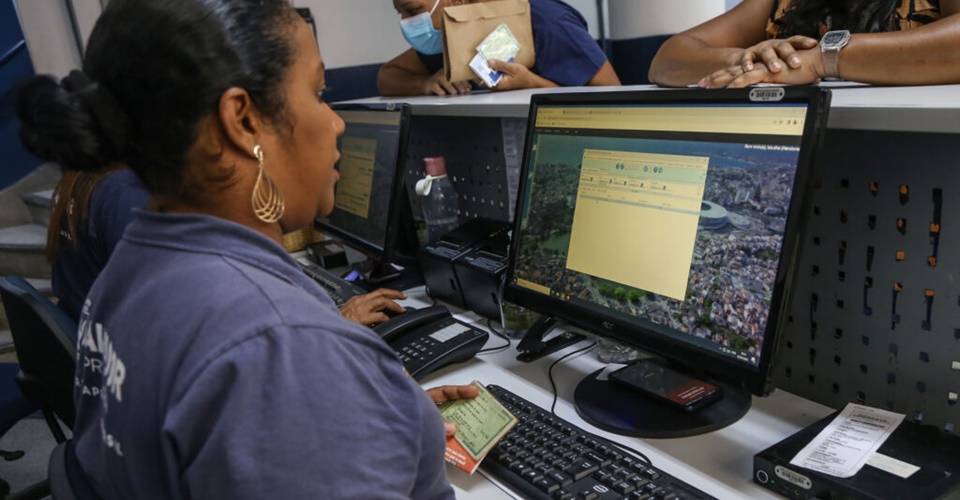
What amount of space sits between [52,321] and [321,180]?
0.78m

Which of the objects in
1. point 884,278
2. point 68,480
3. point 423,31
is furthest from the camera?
point 423,31

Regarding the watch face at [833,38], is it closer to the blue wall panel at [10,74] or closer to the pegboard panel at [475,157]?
the pegboard panel at [475,157]

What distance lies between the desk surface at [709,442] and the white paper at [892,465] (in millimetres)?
113

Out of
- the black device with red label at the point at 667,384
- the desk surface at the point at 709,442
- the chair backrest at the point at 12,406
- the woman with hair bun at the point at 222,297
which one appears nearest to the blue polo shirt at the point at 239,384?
the woman with hair bun at the point at 222,297

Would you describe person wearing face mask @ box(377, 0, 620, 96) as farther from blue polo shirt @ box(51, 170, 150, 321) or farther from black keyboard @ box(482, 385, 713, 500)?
black keyboard @ box(482, 385, 713, 500)

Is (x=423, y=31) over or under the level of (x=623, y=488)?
over

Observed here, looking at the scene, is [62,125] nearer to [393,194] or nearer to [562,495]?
[562,495]

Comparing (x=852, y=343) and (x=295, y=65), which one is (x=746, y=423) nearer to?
(x=852, y=343)

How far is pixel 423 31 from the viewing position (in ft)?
7.55

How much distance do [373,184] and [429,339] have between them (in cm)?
46

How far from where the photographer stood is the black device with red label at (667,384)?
3.19ft

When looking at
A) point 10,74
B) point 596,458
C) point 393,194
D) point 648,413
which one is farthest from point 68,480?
point 10,74

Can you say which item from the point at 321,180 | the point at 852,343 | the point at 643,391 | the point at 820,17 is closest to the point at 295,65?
the point at 321,180

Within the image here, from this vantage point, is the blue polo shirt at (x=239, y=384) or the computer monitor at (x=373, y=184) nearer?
the blue polo shirt at (x=239, y=384)
